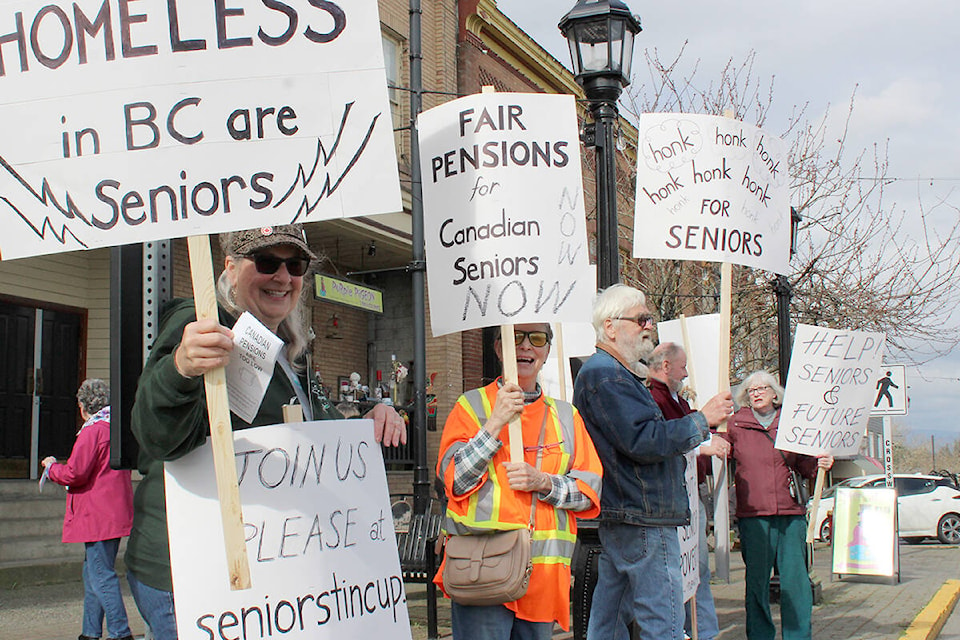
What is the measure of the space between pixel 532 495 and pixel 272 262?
169cm

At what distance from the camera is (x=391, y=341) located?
56.3 feet

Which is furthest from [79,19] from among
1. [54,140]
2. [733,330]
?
[733,330]

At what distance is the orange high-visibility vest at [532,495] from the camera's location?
12.9 feet

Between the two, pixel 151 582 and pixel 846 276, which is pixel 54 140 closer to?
pixel 151 582

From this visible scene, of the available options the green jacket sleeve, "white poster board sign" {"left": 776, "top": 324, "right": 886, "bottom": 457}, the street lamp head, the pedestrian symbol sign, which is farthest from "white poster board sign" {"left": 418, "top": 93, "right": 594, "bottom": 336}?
the pedestrian symbol sign

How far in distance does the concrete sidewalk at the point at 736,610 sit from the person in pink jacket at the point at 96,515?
2.69 ft

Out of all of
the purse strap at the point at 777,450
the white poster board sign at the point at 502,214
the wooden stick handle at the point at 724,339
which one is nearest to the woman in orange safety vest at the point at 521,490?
the white poster board sign at the point at 502,214

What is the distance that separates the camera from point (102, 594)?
680 cm

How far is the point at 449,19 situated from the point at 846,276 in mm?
8535

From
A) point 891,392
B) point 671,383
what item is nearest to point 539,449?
point 671,383

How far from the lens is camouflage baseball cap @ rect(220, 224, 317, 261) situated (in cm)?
277

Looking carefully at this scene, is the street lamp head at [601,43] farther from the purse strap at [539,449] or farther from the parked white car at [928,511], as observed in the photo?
the parked white car at [928,511]

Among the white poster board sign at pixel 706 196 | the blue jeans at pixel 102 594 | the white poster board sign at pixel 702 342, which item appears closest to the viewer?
the white poster board sign at pixel 706 196

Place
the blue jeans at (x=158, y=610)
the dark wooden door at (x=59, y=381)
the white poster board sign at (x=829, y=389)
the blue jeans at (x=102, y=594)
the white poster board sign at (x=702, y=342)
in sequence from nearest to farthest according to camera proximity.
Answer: the blue jeans at (x=158, y=610)
the blue jeans at (x=102, y=594)
the white poster board sign at (x=829, y=389)
the white poster board sign at (x=702, y=342)
the dark wooden door at (x=59, y=381)
